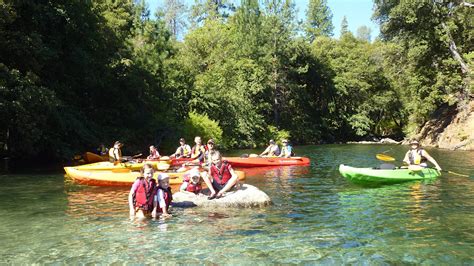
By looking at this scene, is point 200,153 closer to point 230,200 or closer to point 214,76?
point 230,200

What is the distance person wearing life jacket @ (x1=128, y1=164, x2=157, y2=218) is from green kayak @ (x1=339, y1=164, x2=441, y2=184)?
250 inches

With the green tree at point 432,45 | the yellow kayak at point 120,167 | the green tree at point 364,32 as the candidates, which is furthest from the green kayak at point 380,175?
Answer: the green tree at point 364,32

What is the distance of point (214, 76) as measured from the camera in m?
41.1

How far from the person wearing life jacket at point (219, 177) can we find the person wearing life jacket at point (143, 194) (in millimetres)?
1480

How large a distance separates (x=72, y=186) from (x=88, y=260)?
26.5ft

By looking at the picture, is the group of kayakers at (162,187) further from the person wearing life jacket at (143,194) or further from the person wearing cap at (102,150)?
the person wearing cap at (102,150)

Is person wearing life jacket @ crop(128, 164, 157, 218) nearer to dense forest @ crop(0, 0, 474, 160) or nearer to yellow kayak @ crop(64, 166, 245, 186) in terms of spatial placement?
yellow kayak @ crop(64, 166, 245, 186)

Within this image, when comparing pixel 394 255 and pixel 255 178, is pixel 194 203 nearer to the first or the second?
pixel 394 255

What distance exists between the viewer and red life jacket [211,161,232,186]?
1023 centimetres

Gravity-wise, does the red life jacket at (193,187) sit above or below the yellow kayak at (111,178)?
below

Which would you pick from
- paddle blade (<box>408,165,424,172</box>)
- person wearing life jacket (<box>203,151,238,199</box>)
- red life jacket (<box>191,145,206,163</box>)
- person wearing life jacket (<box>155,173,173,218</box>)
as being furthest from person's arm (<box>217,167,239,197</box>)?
red life jacket (<box>191,145,206,163</box>)

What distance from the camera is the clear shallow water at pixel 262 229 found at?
672 centimetres

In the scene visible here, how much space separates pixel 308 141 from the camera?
45656 mm

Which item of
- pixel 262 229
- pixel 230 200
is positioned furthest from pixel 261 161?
pixel 262 229
